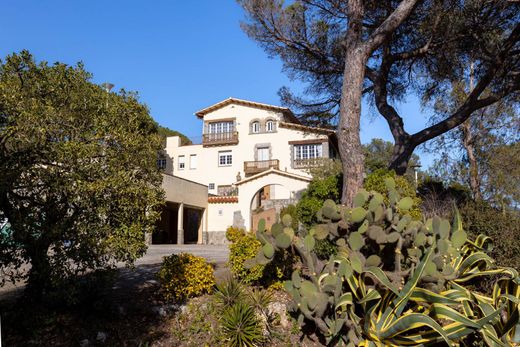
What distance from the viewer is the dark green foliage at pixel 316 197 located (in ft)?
35.0

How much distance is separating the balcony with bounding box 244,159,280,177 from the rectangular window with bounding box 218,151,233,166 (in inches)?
69.1

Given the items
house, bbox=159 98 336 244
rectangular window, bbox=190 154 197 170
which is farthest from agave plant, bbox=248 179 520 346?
rectangular window, bbox=190 154 197 170

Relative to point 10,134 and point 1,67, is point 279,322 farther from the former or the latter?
point 1,67

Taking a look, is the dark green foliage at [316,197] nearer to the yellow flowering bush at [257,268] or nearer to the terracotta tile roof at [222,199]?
the yellow flowering bush at [257,268]

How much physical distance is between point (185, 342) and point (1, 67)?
4905 millimetres

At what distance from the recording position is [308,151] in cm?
3388

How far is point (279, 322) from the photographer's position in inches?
254

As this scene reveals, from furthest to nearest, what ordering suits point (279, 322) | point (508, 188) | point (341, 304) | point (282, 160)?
point (282, 160), point (508, 188), point (279, 322), point (341, 304)

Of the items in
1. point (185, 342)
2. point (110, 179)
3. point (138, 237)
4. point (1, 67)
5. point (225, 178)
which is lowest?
point (185, 342)

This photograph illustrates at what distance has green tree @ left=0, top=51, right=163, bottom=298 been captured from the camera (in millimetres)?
5312

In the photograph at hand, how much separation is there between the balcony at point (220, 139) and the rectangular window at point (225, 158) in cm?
89

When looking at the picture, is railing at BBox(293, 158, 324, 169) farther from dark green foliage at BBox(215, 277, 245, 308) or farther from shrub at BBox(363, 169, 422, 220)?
dark green foliage at BBox(215, 277, 245, 308)

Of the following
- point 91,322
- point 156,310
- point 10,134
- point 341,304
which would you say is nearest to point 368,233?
point 341,304

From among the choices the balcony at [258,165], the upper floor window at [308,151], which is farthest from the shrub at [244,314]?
the balcony at [258,165]
